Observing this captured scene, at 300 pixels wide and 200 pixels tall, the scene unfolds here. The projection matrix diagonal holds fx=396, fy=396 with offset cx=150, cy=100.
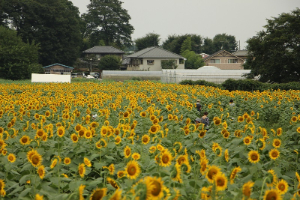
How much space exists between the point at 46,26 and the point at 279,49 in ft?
122

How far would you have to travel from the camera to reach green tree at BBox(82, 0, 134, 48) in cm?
8338

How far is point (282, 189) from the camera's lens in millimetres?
3160

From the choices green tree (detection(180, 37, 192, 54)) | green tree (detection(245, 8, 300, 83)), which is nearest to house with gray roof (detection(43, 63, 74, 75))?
green tree (detection(180, 37, 192, 54))

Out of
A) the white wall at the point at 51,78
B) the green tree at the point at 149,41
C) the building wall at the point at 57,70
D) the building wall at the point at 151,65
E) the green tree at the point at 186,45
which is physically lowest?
the white wall at the point at 51,78

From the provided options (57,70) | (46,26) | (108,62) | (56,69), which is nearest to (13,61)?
(56,69)

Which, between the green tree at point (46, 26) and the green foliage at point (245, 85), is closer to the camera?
the green foliage at point (245, 85)

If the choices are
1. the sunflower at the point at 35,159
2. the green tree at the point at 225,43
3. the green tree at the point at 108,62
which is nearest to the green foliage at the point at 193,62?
the green tree at the point at 108,62

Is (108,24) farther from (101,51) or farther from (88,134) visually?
(88,134)

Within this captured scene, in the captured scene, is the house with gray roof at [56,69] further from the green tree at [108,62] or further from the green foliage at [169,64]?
the green foliage at [169,64]

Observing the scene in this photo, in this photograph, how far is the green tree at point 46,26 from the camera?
54.9 m

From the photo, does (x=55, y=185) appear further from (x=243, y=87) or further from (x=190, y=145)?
(x=243, y=87)

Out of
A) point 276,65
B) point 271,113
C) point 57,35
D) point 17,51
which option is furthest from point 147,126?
point 57,35

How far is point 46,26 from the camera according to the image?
57.0 m

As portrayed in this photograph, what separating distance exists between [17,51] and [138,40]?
4501cm
